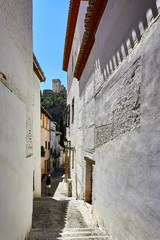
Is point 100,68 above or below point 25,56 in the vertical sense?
below

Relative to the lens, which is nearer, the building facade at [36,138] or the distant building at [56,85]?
the building facade at [36,138]

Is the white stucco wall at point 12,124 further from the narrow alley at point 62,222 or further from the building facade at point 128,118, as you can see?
the building facade at point 128,118

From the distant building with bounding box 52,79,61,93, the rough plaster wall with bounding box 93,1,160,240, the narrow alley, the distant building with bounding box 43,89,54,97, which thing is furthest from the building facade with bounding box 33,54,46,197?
the distant building with bounding box 52,79,61,93

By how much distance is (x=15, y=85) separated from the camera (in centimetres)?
375

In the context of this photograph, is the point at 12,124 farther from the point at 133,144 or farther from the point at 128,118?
the point at 133,144

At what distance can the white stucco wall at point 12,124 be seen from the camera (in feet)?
9.71

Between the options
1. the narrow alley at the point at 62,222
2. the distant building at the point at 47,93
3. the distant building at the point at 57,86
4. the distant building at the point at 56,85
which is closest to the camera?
the narrow alley at the point at 62,222

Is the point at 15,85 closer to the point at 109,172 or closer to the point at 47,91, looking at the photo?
the point at 109,172

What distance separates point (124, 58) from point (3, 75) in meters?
2.03

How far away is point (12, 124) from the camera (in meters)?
3.46

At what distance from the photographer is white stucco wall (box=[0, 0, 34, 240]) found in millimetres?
2960

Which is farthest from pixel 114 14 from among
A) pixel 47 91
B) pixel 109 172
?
pixel 47 91

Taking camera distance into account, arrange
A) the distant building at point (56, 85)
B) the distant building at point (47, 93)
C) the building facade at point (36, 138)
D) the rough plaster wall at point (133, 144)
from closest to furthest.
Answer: the rough plaster wall at point (133, 144), the building facade at point (36, 138), the distant building at point (47, 93), the distant building at point (56, 85)

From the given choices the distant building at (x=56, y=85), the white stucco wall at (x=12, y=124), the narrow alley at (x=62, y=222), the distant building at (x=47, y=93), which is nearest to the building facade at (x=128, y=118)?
the narrow alley at (x=62, y=222)
